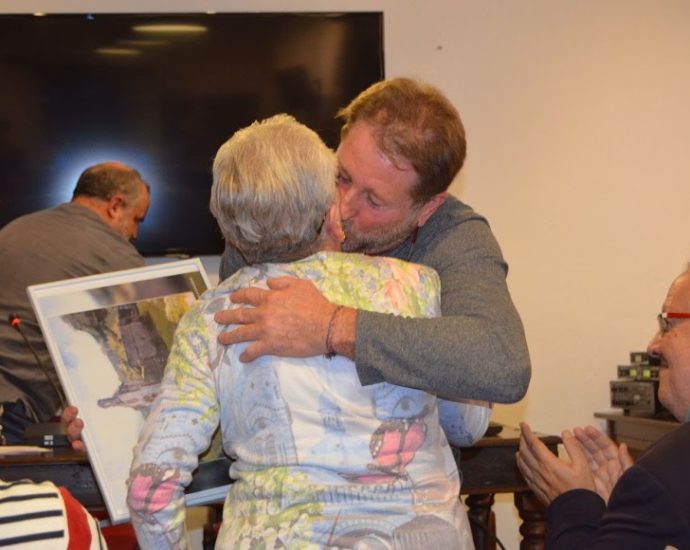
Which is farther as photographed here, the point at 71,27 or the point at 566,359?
the point at 566,359

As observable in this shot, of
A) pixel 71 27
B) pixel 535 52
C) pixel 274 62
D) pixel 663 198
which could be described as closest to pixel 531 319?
pixel 663 198

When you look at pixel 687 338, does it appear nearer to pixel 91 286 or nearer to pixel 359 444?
pixel 359 444

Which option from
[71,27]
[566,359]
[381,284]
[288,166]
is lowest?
[566,359]

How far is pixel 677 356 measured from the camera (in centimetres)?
170

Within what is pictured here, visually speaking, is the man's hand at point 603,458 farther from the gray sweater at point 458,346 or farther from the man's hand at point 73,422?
the man's hand at point 73,422

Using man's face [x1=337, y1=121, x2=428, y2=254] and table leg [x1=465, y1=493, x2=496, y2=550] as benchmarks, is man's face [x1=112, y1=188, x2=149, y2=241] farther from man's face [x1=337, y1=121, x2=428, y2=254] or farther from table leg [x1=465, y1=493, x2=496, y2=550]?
man's face [x1=337, y1=121, x2=428, y2=254]

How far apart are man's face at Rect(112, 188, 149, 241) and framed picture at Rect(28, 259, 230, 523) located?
6.22 feet

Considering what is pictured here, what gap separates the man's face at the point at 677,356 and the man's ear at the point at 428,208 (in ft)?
1.97

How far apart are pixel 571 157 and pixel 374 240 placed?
2559 millimetres

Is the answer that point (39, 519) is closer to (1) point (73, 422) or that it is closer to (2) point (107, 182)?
(1) point (73, 422)

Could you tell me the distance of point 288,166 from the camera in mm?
1583

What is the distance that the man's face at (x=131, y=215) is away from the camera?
4.02 meters

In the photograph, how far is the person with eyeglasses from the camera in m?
1.41

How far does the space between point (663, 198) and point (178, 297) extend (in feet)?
9.85
